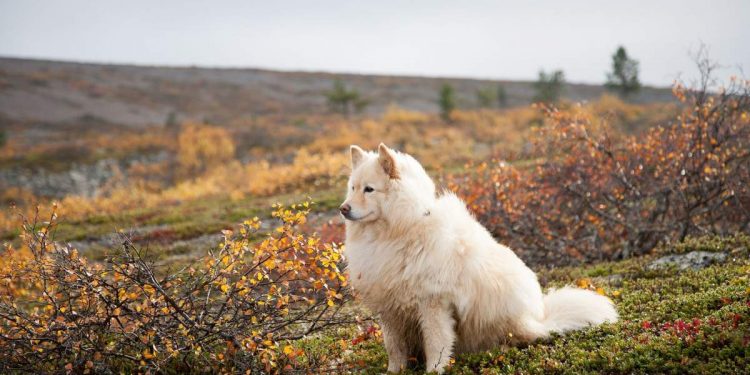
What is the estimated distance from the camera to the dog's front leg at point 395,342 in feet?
17.5

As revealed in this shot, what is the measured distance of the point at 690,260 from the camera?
7797 millimetres

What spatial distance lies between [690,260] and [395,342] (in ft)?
17.4

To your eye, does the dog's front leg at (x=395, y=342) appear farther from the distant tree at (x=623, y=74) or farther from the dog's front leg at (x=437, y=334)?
the distant tree at (x=623, y=74)

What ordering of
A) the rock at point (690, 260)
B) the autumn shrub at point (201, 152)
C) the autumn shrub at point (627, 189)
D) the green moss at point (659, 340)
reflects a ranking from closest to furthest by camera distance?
the green moss at point (659, 340)
the rock at point (690, 260)
the autumn shrub at point (627, 189)
the autumn shrub at point (201, 152)

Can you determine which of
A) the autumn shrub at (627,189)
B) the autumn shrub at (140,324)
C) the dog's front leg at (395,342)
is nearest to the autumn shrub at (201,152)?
the autumn shrub at (627,189)

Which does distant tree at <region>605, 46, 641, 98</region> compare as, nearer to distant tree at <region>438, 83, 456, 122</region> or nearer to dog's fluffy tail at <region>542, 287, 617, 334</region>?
distant tree at <region>438, 83, 456, 122</region>

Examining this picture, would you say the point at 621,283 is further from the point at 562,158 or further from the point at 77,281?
the point at 77,281

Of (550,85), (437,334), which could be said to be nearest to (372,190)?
(437,334)

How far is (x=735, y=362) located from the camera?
13.6 feet

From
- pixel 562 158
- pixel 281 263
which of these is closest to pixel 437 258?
pixel 281 263

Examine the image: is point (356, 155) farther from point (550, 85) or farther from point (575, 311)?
point (550, 85)

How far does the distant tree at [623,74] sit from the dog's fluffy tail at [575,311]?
5297 centimetres

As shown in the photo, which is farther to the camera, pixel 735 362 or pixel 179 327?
pixel 179 327

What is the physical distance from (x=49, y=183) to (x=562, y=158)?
30.9 m
